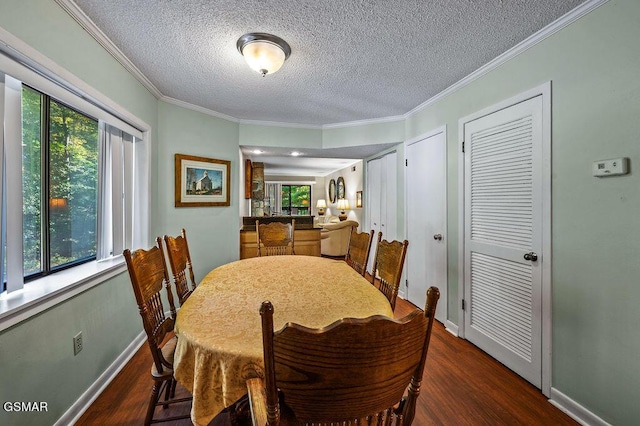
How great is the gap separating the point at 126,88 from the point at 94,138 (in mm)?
490

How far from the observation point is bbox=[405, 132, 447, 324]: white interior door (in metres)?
2.81

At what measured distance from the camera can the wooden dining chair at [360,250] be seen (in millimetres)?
2023

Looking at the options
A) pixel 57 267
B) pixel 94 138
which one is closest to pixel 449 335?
pixel 57 267

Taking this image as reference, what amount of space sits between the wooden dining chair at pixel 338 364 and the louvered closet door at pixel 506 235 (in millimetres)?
1734

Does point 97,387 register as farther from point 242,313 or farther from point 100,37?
point 100,37

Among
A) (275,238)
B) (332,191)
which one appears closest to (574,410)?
(275,238)

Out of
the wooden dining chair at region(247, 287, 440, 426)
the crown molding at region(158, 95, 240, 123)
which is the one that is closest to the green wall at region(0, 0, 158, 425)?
the crown molding at region(158, 95, 240, 123)

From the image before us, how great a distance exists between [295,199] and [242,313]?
31.2 feet

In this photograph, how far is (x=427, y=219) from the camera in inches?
121

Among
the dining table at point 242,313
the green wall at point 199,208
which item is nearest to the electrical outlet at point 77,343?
the dining table at point 242,313

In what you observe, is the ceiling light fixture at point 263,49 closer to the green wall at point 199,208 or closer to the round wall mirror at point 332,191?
the green wall at point 199,208

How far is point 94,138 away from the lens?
6.71 ft

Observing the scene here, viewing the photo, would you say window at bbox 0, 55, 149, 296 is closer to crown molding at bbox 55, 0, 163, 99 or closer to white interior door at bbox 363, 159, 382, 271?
crown molding at bbox 55, 0, 163, 99

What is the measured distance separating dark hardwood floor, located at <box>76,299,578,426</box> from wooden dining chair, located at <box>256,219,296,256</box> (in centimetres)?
136
